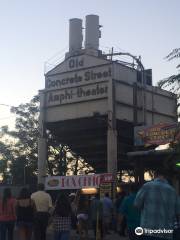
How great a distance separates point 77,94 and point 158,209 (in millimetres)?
33710

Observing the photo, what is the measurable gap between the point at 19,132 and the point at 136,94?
1771 cm

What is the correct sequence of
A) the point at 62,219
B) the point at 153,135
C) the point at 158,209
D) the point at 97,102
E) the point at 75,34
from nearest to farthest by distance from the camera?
the point at 158,209 < the point at 62,219 < the point at 153,135 < the point at 97,102 < the point at 75,34

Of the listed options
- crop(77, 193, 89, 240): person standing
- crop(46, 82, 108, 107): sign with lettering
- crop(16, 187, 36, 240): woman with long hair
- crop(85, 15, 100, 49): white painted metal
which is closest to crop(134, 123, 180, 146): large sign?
crop(46, 82, 108, 107): sign with lettering

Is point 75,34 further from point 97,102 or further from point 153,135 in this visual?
point 153,135

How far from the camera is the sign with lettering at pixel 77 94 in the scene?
129 ft

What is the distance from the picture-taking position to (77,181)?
33.4m

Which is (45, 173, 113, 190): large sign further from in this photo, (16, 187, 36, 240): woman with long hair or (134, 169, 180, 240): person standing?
(134, 169, 180, 240): person standing

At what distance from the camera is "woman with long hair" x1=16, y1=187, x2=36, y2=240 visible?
554 inches

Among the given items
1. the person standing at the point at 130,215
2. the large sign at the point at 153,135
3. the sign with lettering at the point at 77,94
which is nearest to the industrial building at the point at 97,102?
the sign with lettering at the point at 77,94

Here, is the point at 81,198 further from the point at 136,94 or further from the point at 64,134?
the point at 64,134

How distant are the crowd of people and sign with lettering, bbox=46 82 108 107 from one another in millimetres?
14274

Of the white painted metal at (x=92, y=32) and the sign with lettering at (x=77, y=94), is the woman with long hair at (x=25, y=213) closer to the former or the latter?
the sign with lettering at (x=77, y=94)

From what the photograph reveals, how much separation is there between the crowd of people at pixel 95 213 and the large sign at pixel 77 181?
15.9 feet

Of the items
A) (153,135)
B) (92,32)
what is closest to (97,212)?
(153,135)
